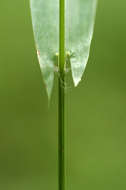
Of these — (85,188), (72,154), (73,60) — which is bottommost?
(85,188)

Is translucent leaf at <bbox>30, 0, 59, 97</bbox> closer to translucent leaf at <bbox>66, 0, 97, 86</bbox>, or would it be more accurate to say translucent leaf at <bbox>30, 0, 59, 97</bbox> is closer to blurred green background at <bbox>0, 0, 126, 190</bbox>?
translucent leaf at <bbox>66, 0, 97, 86</bbox>

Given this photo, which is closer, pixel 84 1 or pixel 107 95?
pixel 84 1

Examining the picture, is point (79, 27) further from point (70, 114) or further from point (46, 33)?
point (70, 114)

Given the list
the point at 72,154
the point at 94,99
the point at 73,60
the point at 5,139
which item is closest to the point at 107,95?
the point at 94,99

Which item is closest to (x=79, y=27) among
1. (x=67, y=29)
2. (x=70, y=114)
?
(x=67, y=29)

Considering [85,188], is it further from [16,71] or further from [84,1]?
[84,1]

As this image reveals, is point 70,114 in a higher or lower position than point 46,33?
lower
